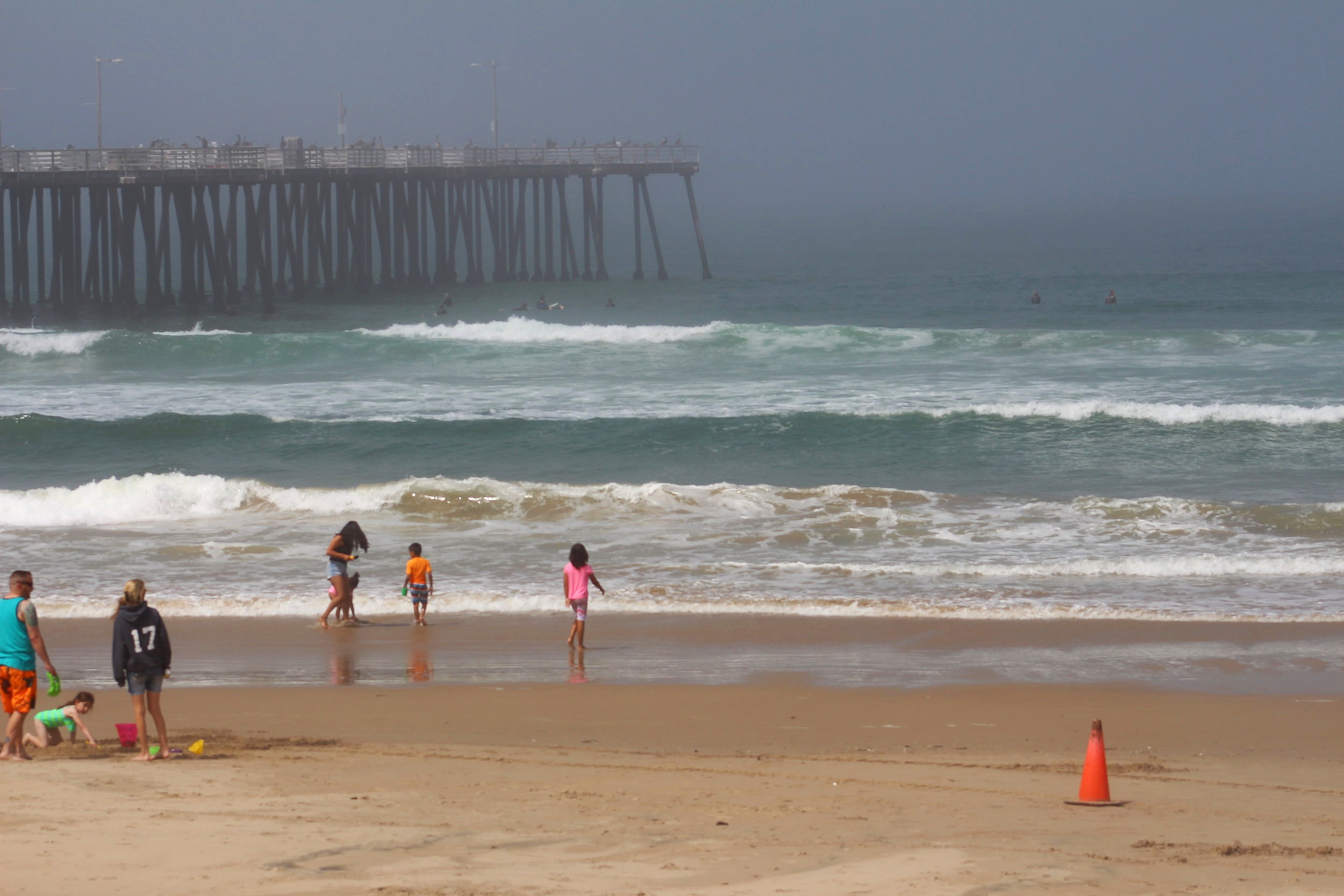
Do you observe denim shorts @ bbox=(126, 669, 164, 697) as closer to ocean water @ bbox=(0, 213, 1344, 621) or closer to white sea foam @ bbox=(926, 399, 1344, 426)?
ocean water @ bbox=(0, 213, 1344, 621)

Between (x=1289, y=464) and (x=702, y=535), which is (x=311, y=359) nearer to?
(x=702, y=535)

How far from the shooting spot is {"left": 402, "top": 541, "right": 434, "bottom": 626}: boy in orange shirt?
12.3 meters

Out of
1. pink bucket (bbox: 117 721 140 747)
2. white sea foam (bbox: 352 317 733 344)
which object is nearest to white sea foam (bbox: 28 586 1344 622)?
pink bucket (bbox: 117 721 140 747)

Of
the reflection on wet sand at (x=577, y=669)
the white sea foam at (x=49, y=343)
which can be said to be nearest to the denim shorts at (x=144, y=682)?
the reflection on wet sand at (x=577, y=669)

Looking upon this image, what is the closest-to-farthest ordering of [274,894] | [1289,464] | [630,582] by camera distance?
[274,894]
[630,582]
[1289,464]

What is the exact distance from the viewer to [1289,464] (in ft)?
66.5

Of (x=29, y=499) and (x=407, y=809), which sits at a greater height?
(x=29, y=499)

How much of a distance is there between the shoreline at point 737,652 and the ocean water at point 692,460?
545 mm

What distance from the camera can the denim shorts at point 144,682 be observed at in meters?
7.74

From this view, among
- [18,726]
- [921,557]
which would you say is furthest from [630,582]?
[18,726]

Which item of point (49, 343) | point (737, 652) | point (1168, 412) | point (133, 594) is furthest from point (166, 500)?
point (49, 343)

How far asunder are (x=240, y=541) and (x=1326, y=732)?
11823 mm

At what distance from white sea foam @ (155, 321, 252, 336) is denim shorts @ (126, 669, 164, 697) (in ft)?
92.2

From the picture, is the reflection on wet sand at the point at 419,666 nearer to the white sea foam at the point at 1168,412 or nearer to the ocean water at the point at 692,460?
the ocean water at the point at 692,460
